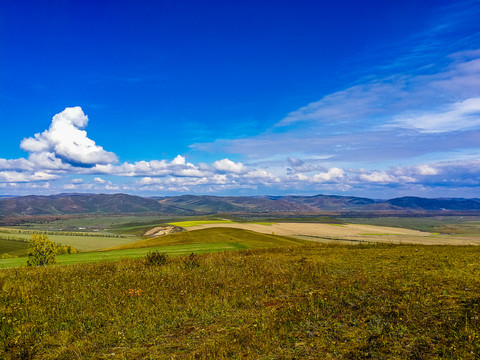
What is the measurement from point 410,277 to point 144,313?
1209 cm

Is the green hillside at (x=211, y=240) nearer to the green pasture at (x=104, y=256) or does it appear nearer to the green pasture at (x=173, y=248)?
the green pasture at (x=173, y=248)

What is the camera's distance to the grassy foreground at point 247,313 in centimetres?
820

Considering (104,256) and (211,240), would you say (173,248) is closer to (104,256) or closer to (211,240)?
(104,256)

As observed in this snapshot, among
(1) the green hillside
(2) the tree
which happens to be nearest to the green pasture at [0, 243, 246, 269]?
(2) the tree

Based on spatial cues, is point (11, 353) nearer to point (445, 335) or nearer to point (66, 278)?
point (66, 278)

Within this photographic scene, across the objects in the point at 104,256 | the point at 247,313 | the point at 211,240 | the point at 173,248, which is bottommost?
the point at 211,240

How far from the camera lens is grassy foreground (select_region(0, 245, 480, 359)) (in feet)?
26.9

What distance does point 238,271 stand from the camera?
17.0 metres

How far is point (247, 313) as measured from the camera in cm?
1091

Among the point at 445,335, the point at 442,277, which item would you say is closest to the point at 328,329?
the point at 445,335

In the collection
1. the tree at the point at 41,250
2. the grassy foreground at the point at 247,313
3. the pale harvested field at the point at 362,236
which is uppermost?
the grassy foreground at the point at 247,313

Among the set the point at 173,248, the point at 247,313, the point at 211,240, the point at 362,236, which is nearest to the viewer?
the point at 247,313

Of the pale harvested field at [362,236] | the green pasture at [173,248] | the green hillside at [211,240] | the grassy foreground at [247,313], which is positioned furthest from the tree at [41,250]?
the pale harvested field at [362,236]

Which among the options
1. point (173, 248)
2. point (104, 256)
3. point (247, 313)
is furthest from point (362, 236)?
point (247, 313)
